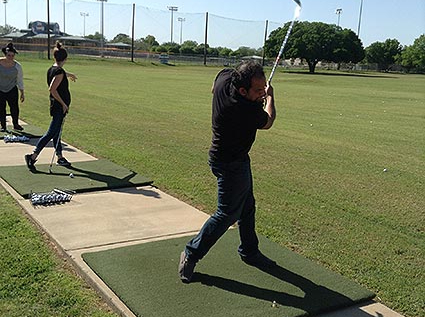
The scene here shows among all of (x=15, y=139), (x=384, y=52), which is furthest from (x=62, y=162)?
(x=384, y=52)

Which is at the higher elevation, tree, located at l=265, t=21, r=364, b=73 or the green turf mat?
tree, located at l=265, t=21, r=364, b=73

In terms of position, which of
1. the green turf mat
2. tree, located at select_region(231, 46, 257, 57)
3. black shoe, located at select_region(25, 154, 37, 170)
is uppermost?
tree, located at select_region(231, 46, 257, 57)

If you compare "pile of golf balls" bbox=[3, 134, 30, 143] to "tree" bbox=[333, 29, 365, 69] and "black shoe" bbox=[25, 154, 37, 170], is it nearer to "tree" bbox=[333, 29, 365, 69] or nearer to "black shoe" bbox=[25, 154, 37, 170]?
"black shoe" bbox=[25, 154, 37, 170]

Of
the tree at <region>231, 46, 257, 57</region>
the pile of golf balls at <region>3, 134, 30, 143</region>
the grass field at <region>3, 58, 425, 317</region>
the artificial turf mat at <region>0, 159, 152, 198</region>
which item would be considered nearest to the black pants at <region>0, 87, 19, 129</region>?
the grass field at <region>3, 58, 425, 317</region>

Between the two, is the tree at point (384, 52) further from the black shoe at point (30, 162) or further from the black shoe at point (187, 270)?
the black shoe at point (187, 270)

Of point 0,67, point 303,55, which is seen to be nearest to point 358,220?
point 0,67

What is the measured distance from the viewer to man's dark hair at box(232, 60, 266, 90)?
365 centimetres

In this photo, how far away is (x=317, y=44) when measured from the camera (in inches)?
3118

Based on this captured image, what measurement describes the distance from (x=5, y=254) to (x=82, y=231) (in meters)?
0.82

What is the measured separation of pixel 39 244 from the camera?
4.72m

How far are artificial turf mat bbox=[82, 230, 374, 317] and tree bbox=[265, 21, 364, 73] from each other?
245ft

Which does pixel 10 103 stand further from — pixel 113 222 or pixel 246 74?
pixel 246 74

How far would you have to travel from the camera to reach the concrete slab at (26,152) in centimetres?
800

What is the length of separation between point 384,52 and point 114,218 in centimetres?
11862
